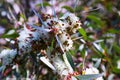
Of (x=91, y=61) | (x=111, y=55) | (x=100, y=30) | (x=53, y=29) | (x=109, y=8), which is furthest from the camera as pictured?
(x=109, y=8)

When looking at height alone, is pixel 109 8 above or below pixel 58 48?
below

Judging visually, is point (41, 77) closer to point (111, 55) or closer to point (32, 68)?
point (32, 68)

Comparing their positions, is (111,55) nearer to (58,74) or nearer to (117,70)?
(117,70)

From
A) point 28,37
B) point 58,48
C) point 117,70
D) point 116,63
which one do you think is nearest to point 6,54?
point 28,37

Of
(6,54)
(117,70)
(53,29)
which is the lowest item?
(117,70)

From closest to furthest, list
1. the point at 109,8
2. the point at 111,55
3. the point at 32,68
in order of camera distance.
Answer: the point at 32,68
the point at 111,55
the point at 109,8

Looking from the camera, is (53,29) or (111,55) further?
(111,55)

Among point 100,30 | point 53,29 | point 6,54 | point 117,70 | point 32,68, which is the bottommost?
point 100,30

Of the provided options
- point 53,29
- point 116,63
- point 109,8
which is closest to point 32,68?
point 53,29

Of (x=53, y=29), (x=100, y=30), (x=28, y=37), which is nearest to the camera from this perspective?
(x=53, y=29)
